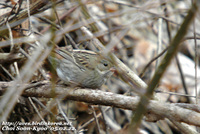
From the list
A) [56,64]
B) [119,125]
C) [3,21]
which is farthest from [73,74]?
[119,125]

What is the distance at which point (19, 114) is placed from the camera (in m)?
3.68

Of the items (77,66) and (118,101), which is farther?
(77,66)

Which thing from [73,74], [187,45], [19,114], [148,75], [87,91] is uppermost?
[187,45]

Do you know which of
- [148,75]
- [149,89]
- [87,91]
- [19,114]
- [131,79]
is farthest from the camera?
[148,75]

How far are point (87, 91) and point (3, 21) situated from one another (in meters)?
1.87

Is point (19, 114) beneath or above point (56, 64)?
beneath

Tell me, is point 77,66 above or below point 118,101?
above

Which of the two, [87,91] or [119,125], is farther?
[119,125]

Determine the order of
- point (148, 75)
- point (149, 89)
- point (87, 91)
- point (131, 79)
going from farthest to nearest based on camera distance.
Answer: point (148, 75), point (131, 79), point (87, 91), point (149, 89)

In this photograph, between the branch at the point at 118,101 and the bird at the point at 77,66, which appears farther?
the bird at the point at 77,66

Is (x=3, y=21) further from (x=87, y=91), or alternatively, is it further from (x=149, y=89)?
(x=149, y=89)

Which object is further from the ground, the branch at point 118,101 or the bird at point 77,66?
the bird at point 77,66

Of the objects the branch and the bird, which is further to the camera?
the bird

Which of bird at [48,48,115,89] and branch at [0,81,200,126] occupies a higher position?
bird at [48,48,115,89]
